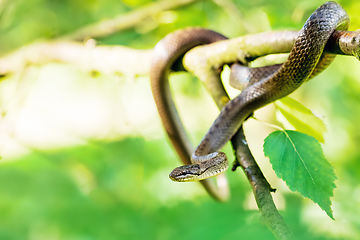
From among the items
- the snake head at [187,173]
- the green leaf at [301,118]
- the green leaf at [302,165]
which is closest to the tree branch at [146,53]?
the green leaf at [301,118]

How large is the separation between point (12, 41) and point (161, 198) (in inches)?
135

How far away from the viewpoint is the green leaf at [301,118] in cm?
152

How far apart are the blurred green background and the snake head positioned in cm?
57

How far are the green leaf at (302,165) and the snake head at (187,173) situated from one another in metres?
0.41

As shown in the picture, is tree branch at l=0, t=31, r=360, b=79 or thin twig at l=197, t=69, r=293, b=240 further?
tree branch at l=0, t=31, r=360, b=79

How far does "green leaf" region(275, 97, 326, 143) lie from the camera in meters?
1.52

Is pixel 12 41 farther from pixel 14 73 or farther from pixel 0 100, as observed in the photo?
pixel 14 73

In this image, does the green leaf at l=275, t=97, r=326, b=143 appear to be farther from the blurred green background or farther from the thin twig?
the blurred green background

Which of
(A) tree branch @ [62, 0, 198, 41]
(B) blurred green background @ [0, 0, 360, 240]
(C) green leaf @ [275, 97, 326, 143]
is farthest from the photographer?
(A) tree branch @ [62, 0, 198, 41]

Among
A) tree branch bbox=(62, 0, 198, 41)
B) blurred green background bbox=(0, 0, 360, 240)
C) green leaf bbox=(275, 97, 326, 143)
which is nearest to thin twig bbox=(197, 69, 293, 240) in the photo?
green leaf bbox=(275, 97, 326, 143)

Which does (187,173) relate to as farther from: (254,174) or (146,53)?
(146,53)

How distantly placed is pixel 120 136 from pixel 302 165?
10.7 ft

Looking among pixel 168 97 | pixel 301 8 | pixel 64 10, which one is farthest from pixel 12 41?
pixel 301 8

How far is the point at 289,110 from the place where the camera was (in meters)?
1.60
